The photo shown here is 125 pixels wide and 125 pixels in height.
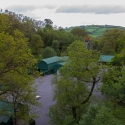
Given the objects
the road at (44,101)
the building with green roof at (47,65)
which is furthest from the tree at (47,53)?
the road at (44,101)

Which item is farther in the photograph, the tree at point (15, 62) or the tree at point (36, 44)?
the tree at point (36, 44)

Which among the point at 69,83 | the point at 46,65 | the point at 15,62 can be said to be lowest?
the point at 46,65

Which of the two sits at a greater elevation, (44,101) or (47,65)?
(47,65)

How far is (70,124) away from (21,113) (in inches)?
110

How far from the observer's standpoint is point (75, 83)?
11.8 metres

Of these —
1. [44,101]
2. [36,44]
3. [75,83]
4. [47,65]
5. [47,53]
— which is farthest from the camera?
[36,44]

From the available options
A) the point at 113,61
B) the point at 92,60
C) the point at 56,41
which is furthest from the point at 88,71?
the point at 56,41

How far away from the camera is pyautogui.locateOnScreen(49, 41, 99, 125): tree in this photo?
11594 mm

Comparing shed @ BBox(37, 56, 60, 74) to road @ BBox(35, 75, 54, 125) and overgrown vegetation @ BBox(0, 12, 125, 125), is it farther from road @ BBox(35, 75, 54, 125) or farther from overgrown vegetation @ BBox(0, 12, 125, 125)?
overgrown vegetation @ BBox(0, 12, 125, 125)

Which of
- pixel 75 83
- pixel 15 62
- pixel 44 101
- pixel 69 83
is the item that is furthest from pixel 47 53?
pixel 15 62

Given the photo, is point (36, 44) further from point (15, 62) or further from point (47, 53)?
point (15, 62)

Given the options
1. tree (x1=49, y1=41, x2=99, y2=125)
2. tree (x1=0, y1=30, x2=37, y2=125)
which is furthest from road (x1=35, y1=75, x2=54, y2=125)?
tree (x1=0, y1=30, x2=37, y2=125)

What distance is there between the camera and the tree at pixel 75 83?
11.6 m

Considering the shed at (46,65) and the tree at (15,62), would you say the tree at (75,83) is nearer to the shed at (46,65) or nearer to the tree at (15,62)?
the tree at (15,62)
